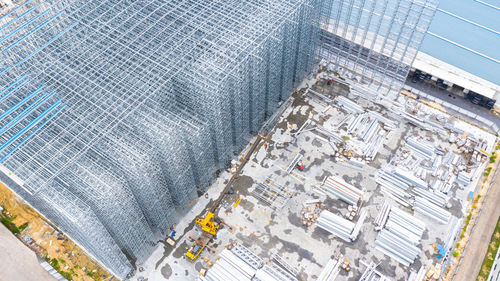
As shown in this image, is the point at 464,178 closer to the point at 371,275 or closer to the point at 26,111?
the point at 371,275

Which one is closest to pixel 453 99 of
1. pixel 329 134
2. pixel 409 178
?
pixel 409 178

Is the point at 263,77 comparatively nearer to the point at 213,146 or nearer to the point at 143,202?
the point at 213,146

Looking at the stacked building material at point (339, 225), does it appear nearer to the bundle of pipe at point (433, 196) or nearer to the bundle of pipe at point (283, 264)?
the bundle of pipe at point (283, 264)

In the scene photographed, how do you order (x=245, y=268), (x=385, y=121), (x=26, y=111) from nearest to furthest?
(x=26, y=111) → (x=245, y=268) → (x=385, y=121)

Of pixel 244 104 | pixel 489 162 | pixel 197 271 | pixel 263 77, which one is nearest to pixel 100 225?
pixel 197 271

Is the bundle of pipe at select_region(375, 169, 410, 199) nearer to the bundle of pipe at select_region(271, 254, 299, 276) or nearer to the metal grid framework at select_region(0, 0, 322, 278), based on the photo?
the bundle of pipe at select_region(271, 254, 299, 276)

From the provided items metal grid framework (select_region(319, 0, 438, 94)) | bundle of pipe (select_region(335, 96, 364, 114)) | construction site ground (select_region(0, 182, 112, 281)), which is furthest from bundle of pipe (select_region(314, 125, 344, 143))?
construction site ground (select_region(0, 182, 112, 281))
